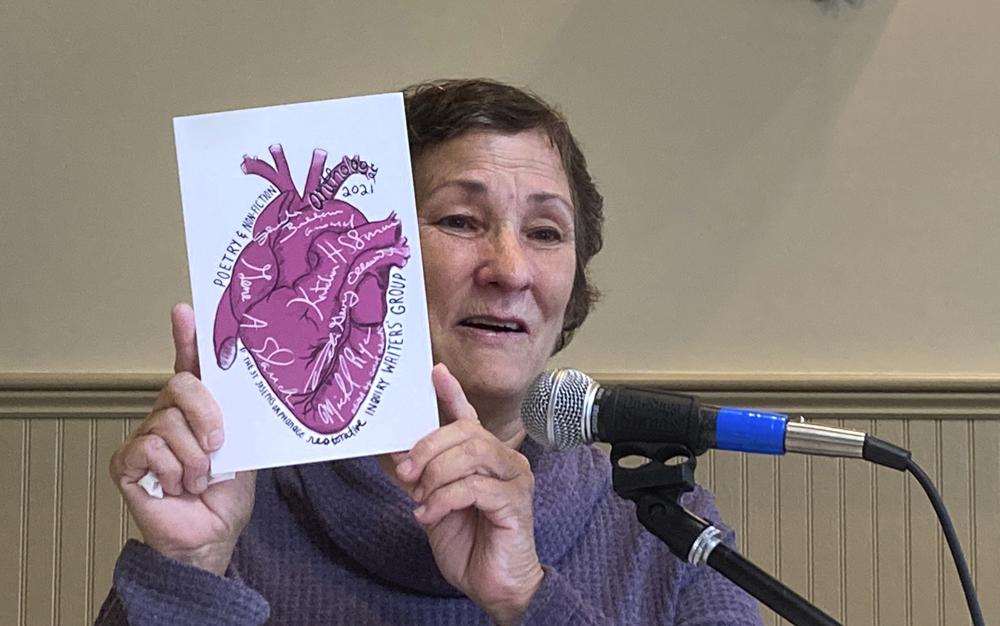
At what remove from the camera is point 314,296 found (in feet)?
3.13

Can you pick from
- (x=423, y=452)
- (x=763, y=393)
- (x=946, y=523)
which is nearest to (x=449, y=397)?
(x=423, y=452)

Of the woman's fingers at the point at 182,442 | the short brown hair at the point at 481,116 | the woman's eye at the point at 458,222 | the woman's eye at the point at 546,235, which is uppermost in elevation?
the short brown hair at the point at 481,116

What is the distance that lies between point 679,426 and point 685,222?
1296 millimetres

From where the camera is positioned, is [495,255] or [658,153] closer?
[495,255]

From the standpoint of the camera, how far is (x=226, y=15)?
2113mm

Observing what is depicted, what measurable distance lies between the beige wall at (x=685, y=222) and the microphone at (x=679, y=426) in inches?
47.4

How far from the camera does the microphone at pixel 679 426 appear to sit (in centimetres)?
79

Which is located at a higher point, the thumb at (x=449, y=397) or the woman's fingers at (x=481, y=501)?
the thumb at (x=449, y=397)

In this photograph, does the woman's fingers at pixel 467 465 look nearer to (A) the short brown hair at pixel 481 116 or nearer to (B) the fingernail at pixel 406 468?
(B) the fingernail at pixel 406 468

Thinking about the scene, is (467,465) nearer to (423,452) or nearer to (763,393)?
(423,452)

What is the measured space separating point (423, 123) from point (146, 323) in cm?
97

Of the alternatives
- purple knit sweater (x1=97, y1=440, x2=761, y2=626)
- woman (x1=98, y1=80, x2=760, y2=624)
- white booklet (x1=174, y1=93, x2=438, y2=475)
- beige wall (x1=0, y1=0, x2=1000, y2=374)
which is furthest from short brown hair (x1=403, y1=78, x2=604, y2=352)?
beige wall (x1=0, y1=0, x2=1000, y2=374)

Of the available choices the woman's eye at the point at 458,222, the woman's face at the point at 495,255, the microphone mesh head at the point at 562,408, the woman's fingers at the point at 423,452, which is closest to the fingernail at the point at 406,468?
the woman's fingers at the point at 423,452

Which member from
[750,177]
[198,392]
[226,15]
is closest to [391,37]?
[226,15]
